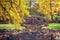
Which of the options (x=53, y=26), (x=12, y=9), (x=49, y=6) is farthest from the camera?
(x=53, y=26)

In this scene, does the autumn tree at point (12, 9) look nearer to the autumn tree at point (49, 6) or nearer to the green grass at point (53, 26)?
the autumn tree at point (49, 6)

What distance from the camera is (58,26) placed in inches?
235

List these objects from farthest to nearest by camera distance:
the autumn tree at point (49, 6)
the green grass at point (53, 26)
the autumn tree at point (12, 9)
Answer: the green grass at point (53, 26)
the autumn tree at point (49, 6)
the autumn tree at point (12, 9)

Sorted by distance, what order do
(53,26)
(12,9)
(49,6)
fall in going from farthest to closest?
(53,26) < (49,6) < (12,9)

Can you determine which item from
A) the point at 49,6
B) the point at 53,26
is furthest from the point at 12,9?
the point at 53,26

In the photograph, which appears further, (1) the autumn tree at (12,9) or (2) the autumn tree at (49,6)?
(2) the autumn tree at (49,6)

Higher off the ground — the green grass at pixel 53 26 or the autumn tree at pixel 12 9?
the autumn tree at pixel 12 9

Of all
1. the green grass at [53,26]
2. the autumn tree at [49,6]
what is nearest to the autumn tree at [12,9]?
the autumn tree at [49,6]

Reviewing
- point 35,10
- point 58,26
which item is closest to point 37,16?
point 35,10

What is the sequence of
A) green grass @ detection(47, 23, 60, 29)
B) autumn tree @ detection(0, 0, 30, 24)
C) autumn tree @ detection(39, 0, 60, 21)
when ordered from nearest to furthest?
1. autumn tree @ detection(0, 0, 30, 24)
2. autumn tree @ detection(39, 0, 60, 21)
3. green grass @ detection(47, 23, 60, 29)

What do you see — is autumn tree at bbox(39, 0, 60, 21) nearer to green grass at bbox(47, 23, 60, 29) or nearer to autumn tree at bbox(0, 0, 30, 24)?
green grass at bbox(47, 23, 60, 29)

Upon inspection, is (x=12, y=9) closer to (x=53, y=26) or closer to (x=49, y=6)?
Answer: (x=49, y=6)

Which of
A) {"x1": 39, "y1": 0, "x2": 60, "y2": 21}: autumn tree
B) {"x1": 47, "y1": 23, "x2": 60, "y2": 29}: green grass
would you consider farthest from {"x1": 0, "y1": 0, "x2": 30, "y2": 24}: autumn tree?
{"x1": 47, "y1": 23, "x2": 60, "y2": 29}: green grass

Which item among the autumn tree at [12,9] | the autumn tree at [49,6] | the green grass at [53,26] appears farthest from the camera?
the green grass at [53,26]
